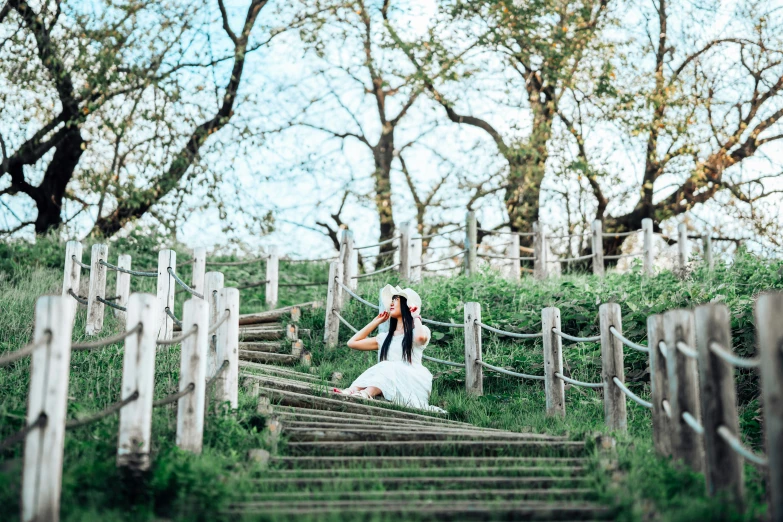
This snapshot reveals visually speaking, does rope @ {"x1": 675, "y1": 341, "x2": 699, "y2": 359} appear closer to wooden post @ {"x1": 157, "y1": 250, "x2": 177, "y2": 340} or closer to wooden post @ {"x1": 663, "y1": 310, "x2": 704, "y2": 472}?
wooden post @ {"x1": 663, "y1": 310, "x2": 704, "y2": 472}

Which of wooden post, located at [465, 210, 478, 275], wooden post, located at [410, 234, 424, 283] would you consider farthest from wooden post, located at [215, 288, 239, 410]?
wooden post, located at [465, 210, 478, 275]

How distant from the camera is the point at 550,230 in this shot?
1745 centimetres

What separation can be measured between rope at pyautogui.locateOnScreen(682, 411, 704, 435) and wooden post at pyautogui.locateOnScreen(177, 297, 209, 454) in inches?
120

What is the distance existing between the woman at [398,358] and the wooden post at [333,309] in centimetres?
228

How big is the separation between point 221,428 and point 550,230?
1285 centimetres

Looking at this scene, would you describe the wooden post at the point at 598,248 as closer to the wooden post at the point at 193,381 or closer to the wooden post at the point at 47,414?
the wooden post at the point at 193,381

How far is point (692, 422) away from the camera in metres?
4.68

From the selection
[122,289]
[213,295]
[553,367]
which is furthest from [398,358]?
[122,289]

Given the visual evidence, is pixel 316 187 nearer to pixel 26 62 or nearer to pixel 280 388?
pixel 26 62

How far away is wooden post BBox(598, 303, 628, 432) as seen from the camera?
253 inches

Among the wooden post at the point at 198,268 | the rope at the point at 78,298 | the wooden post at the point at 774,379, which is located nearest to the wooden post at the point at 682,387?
the wooden post at the point at 774,379

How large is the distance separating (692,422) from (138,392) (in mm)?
3249

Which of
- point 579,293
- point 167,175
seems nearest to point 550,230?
point 579,293

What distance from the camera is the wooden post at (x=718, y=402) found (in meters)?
4.24
